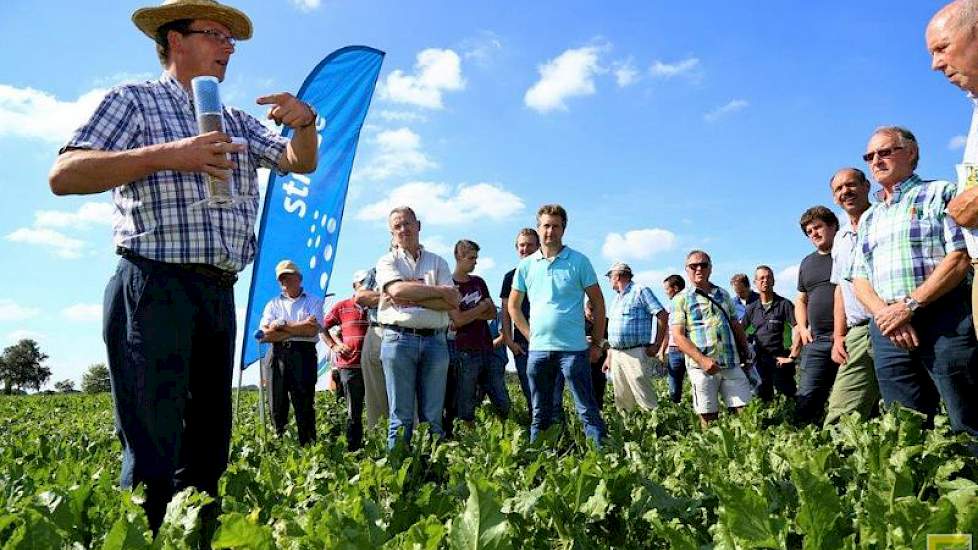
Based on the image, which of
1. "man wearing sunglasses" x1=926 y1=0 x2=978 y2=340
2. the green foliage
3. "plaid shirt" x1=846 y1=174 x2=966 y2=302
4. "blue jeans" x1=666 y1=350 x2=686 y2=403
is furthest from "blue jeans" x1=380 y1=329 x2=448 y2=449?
"blue jeans" x1=666 y1=350 x2=686 y2=403

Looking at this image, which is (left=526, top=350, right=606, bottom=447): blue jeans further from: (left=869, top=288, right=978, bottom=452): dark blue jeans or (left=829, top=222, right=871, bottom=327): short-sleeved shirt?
(left=869, top=288, right=978, bottom=452): dark blue jeans

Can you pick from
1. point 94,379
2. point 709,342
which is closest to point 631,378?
point 709,342

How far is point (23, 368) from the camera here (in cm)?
9006

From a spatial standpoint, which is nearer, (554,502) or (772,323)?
(554,502)

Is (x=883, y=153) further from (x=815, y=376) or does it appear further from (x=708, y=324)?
(x=708, y=324)

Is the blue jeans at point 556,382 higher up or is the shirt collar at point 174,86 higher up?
the shirt collar at point 174,86

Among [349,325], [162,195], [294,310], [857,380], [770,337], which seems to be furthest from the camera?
[770,337]

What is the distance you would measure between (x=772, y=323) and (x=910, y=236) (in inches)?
235

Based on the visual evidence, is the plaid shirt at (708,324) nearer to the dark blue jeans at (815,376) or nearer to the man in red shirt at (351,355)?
the dark blue jeans at (815,376)

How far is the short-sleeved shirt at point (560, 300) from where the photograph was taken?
6.15 m

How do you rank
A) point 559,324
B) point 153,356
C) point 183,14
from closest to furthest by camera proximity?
1. point 153,356
2. point 183,14
3. point 559,324

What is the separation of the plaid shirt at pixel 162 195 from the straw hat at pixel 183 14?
0.22 m

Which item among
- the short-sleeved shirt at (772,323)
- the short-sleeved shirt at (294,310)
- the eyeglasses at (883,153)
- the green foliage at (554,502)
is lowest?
the green foliage at (554,502)

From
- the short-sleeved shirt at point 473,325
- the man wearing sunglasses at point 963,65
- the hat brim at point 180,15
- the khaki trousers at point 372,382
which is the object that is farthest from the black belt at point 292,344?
the man wearing sunglasses at point 963,65
